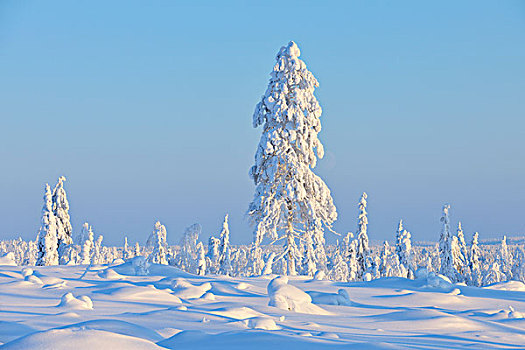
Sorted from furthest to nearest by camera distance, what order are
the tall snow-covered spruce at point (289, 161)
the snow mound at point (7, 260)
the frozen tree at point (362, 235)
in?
the frozen tree at point (362, 235) < the tall snow-covered spruce at point (289, 161) < the snow mound at point (7, 260)

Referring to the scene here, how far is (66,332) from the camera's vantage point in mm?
3480

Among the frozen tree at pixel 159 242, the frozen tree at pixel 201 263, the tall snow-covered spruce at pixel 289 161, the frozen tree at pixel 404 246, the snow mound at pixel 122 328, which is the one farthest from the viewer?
the frozen tree at pixel 201 263

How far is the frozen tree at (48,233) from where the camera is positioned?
35.7 meters

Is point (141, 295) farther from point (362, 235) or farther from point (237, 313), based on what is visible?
point (362, 235)

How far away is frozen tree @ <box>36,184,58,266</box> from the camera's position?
35.7 meters

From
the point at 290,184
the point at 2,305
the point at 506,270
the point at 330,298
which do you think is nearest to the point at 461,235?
the point at 506,270

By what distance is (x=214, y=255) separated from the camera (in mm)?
57719

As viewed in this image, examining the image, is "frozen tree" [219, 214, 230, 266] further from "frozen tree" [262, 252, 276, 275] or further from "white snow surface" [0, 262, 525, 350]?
"white snow surface" [0, 262, 525, 350]

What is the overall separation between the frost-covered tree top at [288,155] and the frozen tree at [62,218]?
19.9m

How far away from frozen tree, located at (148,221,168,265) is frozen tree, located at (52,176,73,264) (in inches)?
512

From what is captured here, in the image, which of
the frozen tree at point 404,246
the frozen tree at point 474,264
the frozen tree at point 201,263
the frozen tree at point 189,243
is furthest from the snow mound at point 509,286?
the frozen tree at point 474,264

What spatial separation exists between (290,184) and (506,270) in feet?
230

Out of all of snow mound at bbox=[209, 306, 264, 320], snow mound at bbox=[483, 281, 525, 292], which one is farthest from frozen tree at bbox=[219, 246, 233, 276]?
snow mound at bbox=[209, 306, 264, 320]

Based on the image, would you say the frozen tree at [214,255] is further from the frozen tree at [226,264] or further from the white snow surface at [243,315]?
the white snow surface at [243,315]
